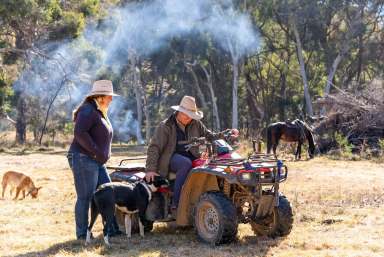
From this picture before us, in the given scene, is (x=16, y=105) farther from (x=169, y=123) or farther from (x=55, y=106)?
(x=169, y=123)

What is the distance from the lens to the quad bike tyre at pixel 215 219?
20.0 ft

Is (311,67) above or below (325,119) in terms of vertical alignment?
above

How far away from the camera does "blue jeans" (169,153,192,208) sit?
21.5 ft

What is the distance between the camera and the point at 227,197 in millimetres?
6297

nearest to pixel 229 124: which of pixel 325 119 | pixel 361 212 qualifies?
pixel 325 119

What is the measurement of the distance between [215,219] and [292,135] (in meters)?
12.6

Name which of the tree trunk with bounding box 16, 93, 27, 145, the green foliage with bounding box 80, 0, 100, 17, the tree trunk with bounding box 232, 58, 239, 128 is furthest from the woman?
the tree trunk with bounding box 16, 93, 27, 145

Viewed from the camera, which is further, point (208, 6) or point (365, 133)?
point (208, 6)

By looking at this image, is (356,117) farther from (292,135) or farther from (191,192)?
(191,192)

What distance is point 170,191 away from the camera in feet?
22.4

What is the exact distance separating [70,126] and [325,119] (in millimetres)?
20719

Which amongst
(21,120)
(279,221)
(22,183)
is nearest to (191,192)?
(279,221)

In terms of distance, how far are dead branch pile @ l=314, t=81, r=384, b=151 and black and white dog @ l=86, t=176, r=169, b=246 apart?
13.0 metres

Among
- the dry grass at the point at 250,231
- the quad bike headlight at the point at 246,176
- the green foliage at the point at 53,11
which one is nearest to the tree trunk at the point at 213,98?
the green foliage at the point at 53,11
